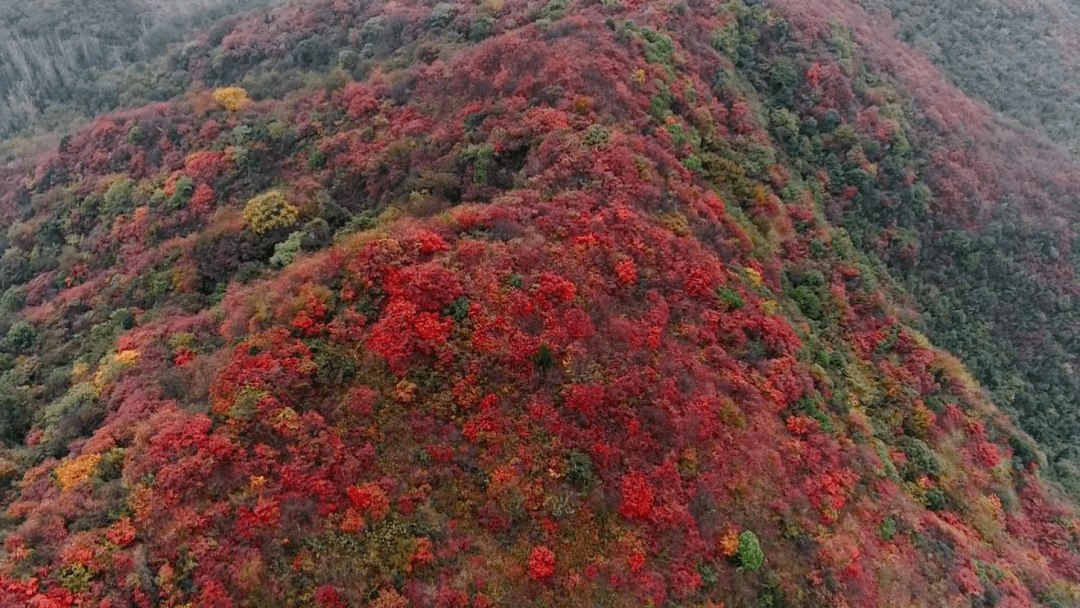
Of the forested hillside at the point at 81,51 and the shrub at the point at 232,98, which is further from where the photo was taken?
the forested hillside at the point at 81,51

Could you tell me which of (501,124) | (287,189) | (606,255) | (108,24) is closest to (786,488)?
(606,255)

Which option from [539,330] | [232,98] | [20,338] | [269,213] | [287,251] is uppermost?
[539,330]

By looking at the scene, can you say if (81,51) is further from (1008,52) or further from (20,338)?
(1008,52)

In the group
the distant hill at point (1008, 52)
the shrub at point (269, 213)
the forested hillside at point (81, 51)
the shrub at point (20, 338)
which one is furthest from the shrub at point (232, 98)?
the distant hill at point (1008, 52)

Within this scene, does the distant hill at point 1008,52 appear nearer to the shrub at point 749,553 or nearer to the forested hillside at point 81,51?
the shrub at point 749,553

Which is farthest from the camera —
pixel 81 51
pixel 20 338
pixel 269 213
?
pixel 81 51

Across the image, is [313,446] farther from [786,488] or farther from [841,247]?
[841,247]

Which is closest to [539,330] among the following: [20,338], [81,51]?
[20,338]

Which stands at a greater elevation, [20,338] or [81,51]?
[81,51]
